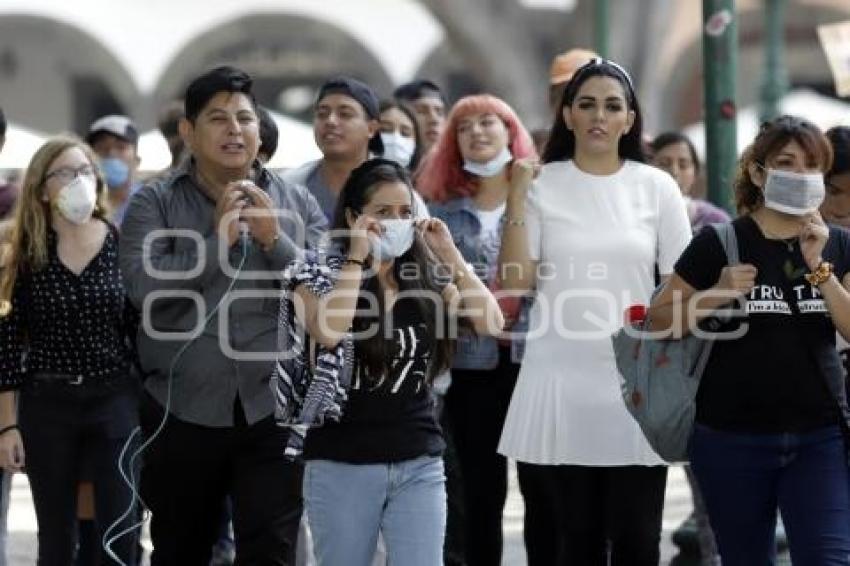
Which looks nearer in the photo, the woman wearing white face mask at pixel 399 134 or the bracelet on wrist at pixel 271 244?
the bracelet on wrist at pixel 271 244

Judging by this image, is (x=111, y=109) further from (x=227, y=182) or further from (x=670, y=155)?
(x=227, y=182)

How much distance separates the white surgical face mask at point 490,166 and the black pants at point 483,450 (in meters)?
0.74

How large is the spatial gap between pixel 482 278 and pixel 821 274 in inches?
88.6

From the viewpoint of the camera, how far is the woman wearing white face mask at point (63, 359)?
26.0 feet

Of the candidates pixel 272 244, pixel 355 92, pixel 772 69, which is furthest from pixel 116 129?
pixel 772 69

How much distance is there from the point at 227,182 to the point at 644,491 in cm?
170

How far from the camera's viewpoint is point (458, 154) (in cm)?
895

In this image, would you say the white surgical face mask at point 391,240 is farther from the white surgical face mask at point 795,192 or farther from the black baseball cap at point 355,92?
the black baseball cap at point 355,92

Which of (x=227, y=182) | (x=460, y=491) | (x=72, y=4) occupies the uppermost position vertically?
(x=72, y=4)

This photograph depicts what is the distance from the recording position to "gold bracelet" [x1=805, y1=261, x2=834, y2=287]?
655cm

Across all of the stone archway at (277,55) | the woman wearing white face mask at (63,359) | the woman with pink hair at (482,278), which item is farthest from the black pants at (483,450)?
the stone archway at (277,55)

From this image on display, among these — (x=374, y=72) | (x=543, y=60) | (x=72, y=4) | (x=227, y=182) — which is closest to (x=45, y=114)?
(x=72, y=4)

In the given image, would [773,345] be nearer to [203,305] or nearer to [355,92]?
[203,305]

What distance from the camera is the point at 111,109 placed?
42625 mm
